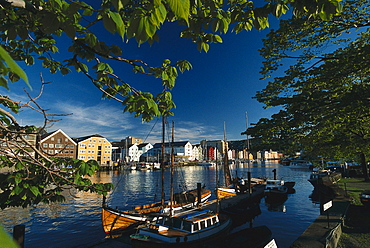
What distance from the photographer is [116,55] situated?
3865mm

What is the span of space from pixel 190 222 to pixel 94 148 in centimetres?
8963

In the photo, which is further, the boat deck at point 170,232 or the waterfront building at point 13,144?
the boat deck at point 170,232

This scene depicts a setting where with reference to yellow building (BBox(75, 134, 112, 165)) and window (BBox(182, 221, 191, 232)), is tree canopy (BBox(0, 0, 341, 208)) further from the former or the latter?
yellow building (BBox(75, 134, 112, 165))

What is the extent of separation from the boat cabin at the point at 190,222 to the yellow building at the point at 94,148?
8477 cm

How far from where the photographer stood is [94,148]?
9394 cm

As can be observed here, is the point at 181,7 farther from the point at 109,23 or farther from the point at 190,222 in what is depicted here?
the point at 190,222

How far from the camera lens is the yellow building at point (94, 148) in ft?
293

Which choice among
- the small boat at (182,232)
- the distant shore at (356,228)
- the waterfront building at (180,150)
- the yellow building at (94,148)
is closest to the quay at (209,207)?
the small boat at (182,232)

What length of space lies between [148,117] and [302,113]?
7.53 meters

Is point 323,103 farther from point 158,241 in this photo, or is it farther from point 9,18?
point 158,241

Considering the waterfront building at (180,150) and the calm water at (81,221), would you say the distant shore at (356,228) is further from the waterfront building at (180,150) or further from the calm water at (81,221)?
the waterfront building at (180,150)

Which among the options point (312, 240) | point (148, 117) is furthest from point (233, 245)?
point (148, 117)

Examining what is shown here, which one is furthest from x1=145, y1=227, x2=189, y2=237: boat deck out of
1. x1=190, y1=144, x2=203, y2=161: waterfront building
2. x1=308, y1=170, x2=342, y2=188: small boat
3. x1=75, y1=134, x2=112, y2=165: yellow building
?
x1=190, y1=144, x2=203, y2=161: waterfront building

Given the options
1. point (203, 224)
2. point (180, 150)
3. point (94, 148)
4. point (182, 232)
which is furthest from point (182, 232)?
point (180, 150)
